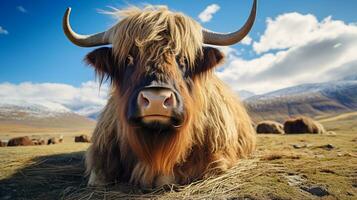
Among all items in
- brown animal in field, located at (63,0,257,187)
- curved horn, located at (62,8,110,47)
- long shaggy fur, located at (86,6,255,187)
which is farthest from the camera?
curved horn, located at (62,8,110,47)

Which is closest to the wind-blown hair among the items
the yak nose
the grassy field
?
the yak nose

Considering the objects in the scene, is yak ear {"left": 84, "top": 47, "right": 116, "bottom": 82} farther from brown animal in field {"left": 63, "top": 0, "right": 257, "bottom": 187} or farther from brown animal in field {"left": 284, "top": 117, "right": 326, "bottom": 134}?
brown animal in field {"left": 284, "top": 117, "right": 326, "bottom": 134}

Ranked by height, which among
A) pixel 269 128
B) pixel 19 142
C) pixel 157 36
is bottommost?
pixel 19 142

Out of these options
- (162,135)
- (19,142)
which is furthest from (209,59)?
(19,142)

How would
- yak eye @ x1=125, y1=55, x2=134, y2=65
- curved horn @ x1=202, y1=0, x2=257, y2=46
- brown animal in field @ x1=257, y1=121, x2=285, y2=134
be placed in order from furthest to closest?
1. brown animal in field @ x1=257, y1=121, x2=285, y2=134
2. curved horn @ x1=202, y1=0, x2=257, y2=46
3. yak eye @ x1=125, y1=55, x2=134, y2=65

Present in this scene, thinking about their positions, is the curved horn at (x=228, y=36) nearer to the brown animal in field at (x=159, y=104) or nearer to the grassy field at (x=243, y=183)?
the brown animal in field at (x=159, y=104)

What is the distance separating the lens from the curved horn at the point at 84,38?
12.8 ft

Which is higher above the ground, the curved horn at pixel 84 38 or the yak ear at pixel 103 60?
the curved horn at pixel 84 38

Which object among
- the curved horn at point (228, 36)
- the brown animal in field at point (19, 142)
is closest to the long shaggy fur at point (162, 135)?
the curved horn at point (228, 36)

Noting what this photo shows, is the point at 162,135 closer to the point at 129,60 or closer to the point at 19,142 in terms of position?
the point at 129,60

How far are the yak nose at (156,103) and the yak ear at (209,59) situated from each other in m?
1.08

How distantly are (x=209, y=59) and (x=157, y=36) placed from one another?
0.77 metres

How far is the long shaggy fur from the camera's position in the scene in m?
3.18

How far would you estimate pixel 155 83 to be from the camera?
2727 millimetres
